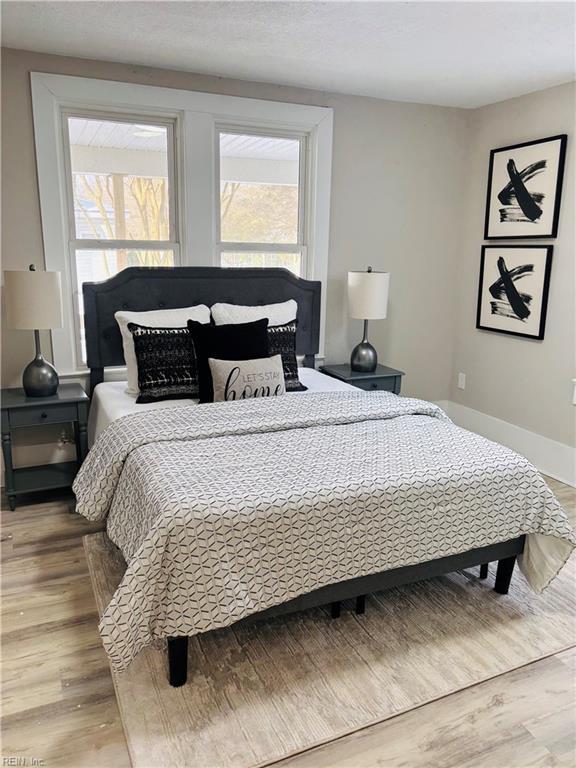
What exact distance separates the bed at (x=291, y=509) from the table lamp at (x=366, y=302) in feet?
3.37

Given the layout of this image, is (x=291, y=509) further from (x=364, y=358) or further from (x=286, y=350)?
(x=364, y=358)

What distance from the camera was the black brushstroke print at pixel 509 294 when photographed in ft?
12.9

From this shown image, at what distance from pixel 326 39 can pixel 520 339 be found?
2341 mm

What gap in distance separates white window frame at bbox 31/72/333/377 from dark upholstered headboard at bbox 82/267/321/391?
0.43 feet

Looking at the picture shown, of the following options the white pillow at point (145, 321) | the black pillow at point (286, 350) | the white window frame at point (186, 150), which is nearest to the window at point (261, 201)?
the white window frame at point (186, 150)

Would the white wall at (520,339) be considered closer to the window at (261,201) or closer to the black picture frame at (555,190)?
the black picture frame at (555,190)

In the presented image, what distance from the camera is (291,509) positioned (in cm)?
195

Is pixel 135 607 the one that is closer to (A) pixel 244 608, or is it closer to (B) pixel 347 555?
(A) pixel 244 608

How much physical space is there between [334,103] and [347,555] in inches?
122

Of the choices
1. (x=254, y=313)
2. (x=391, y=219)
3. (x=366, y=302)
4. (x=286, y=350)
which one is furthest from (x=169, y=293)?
(x=391, y=219)

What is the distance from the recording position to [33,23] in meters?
2.69

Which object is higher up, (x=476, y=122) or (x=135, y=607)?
(x=476, y=122)

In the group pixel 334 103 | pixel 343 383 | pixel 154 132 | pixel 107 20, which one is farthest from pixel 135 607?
pixel 334 103

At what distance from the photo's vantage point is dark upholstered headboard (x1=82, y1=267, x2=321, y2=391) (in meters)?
3.44
